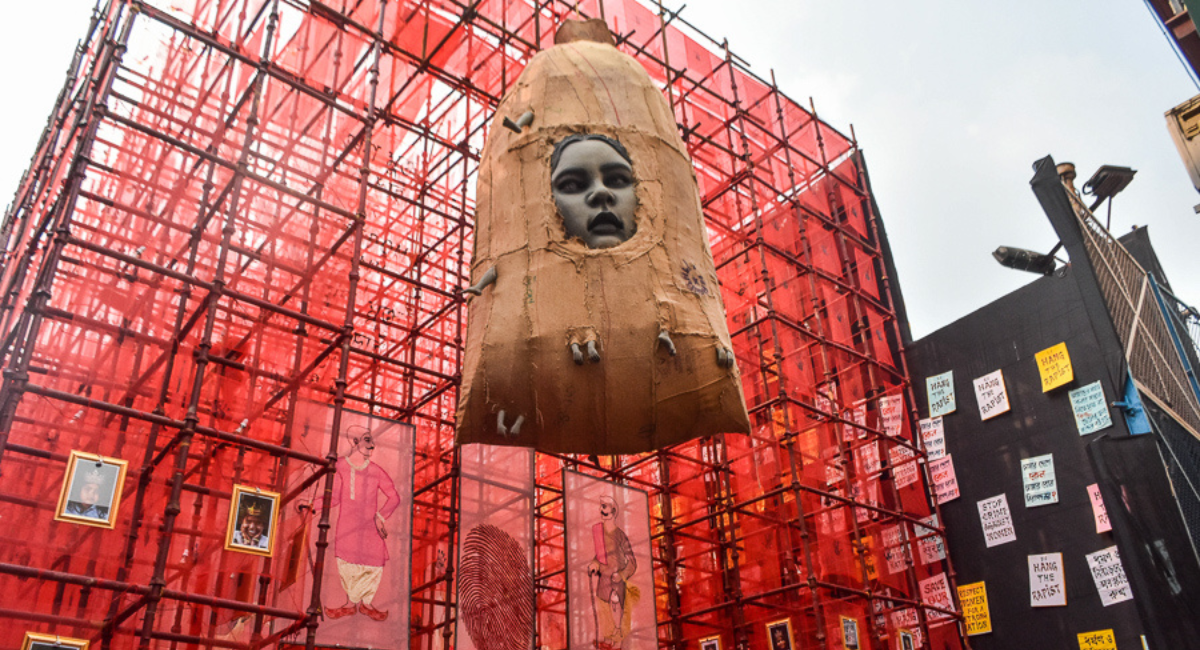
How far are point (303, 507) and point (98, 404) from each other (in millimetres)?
2044

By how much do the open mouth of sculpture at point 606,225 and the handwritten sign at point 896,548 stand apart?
10.1 meters

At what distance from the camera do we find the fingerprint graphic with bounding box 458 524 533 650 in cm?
982

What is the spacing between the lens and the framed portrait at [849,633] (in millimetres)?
11961

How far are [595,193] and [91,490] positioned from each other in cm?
430

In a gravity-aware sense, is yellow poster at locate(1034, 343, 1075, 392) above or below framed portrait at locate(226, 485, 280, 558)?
above

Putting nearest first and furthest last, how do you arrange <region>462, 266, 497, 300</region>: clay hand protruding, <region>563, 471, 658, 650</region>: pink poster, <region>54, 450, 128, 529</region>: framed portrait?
<region>462, 266, 497, 300</region>: clay hand protruding
<region>54, 450, 128, 529</region>: framed portrait
<region>563, 471, 658, 650</region>: pink poster

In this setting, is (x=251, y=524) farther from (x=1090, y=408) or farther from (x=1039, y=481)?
(x=1090, y=408)

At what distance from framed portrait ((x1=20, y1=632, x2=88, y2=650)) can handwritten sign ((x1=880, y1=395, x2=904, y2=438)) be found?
13.1 meters

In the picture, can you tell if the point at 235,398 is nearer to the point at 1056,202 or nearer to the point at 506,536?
Result: the point at 506,536

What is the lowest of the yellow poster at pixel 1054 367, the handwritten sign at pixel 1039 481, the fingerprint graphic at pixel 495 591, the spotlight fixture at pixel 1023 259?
the fingerprint graphic at pixel 495 591

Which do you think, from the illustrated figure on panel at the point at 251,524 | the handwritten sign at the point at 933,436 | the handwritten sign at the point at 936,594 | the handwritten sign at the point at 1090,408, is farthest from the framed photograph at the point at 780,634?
the illustrated figure on panel at the point at 251,524

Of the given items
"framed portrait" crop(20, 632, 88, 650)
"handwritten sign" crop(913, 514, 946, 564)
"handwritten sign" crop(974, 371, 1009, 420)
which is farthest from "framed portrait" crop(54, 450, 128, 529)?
"handwritten sign" crop(974, 371, 1009, 420)

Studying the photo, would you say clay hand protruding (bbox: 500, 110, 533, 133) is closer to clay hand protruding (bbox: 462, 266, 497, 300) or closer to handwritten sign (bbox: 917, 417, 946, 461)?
clay hand protruding (bbox: 462, 266, 497, 300)

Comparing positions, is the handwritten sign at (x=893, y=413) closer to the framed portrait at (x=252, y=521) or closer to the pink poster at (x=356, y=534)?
the pink poster at (x=356, y=534)
